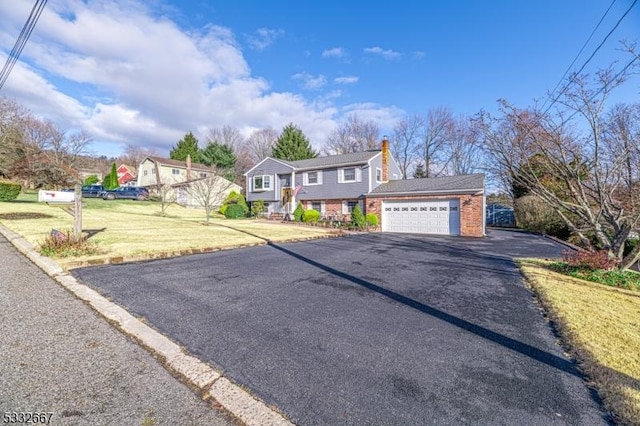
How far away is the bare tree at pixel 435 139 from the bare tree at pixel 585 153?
29928mm

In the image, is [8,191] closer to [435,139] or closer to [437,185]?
[437,185]

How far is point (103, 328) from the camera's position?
11.0 feet

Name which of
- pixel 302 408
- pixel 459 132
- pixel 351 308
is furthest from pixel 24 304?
pixel 459 132

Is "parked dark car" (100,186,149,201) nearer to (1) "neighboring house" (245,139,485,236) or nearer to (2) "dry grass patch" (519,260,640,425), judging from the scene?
(1) "neighboring house" (245,139,485,236)

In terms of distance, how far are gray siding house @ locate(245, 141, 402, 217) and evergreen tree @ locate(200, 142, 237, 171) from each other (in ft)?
57.9

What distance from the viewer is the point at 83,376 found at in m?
2.44

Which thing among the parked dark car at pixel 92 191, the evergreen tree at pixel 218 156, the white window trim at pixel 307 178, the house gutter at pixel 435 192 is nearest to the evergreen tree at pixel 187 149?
the evergreen tree at pixel 218 156

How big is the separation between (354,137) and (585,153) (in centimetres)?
3415

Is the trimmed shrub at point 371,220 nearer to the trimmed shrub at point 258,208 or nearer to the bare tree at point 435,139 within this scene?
the trimmed shrub at point 258,208

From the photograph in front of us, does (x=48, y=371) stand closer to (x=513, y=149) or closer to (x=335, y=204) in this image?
(x=513, y=149)

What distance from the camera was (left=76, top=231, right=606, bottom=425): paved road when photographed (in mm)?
2301

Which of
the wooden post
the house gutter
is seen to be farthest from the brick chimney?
the wooden post

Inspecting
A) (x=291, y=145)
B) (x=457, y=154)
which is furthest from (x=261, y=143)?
(x=457, y=154)

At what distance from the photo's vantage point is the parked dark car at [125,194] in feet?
94.7
